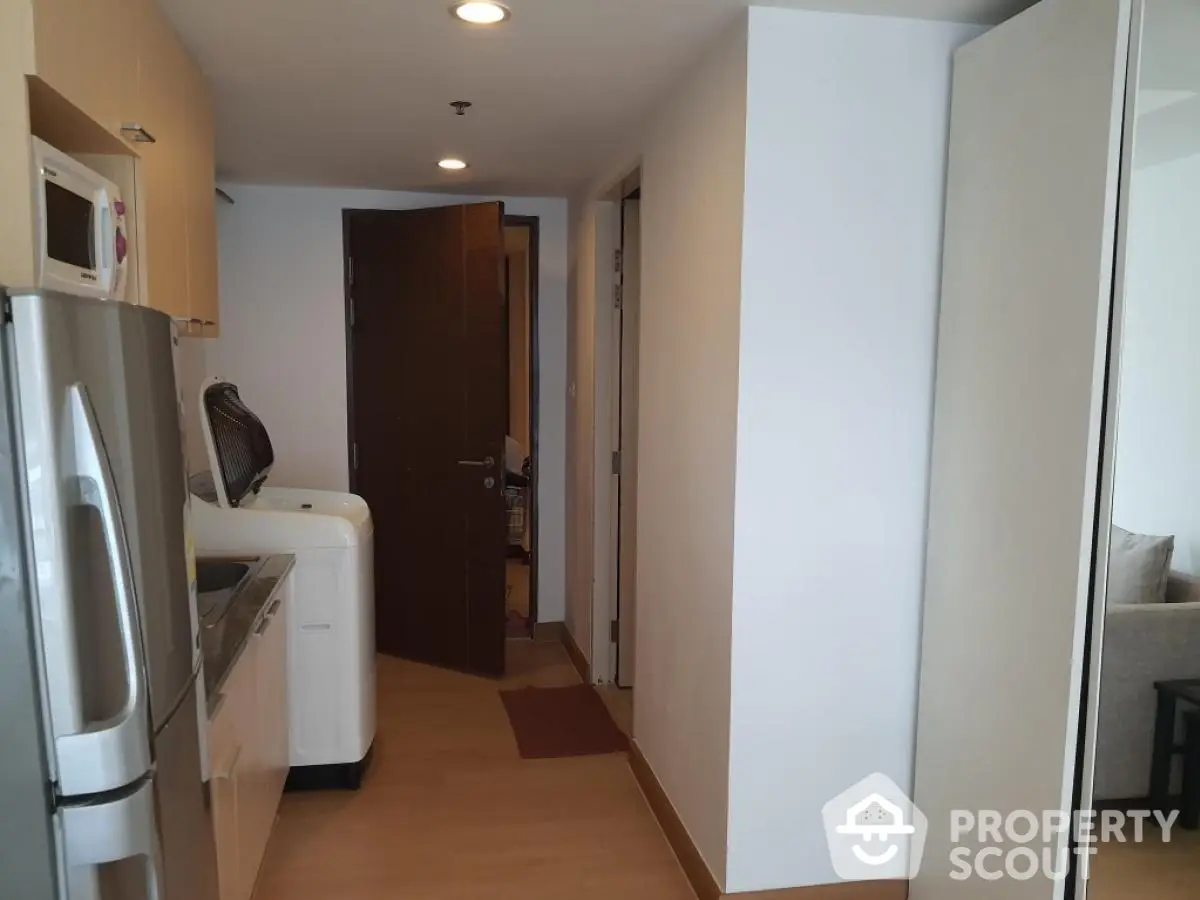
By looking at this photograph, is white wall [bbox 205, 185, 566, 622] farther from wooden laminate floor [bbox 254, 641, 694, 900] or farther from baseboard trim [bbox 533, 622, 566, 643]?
wooden laminate floor [bbox 254, 641, 694, 900]

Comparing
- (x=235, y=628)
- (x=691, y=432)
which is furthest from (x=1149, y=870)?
(x=235, y=628)

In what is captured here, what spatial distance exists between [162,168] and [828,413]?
5.58ft

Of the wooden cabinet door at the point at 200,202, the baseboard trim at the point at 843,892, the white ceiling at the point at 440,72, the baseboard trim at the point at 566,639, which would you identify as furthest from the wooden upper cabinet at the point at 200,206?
the baseboard trim at the point at 566,639

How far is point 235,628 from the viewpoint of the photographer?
6.91ft

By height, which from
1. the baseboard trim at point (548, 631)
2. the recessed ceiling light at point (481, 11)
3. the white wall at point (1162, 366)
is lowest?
the baseboard trim at point (548, 631)

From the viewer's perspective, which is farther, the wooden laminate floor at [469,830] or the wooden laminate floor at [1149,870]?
the wooden laminate floor at [469,830]

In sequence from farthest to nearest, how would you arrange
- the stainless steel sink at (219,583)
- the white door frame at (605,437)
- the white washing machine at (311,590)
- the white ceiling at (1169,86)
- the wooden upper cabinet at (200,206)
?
the white door frame at (605,437) < the white washing machine at (311,590) < the wooden upper cabinet at (200,206) < the stainless steel sink at (219,583) < the white ceiling at (1169,86)

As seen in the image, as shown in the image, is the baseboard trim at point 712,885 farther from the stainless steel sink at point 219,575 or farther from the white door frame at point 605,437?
the stainless steel sink at point 219,575

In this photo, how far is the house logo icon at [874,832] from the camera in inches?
91.0

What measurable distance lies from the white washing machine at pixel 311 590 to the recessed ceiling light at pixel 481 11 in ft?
4.63

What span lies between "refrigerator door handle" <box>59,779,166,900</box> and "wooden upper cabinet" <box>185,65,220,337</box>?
159 centimetres

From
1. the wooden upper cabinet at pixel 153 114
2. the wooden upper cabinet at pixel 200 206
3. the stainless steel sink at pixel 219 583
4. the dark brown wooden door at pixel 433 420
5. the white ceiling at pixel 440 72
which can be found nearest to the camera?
the wooden upper cabinet at pixel 153 114

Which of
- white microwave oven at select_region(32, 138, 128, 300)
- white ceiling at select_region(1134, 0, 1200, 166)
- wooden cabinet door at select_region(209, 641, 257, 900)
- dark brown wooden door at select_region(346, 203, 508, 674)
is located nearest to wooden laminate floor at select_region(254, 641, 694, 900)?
wooden cabinet door at select_region(209, 641, 257, 900)

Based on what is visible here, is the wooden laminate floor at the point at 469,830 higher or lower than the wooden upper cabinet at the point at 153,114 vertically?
lower
